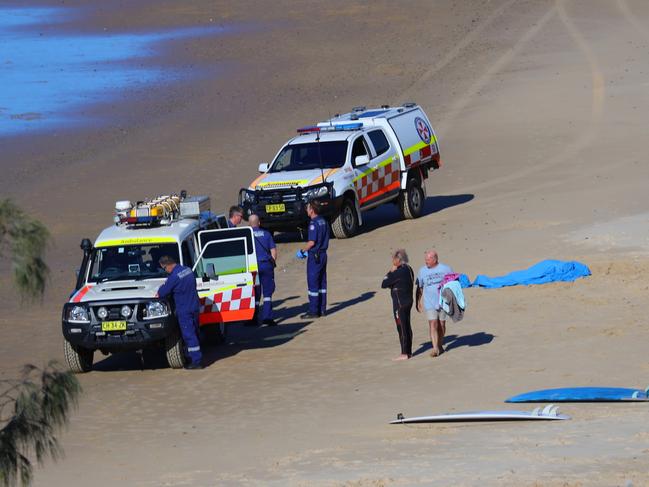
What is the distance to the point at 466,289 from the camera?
65.8 feet

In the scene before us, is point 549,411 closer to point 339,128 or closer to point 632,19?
point 339,128

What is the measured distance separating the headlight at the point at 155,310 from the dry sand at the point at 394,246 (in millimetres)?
801

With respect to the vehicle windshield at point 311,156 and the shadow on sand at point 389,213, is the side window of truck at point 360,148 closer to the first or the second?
the vehicle windshield at point 311,156

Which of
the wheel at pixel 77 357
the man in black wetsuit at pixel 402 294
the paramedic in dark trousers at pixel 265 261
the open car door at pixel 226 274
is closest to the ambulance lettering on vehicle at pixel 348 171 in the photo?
the paramedic in dark trousers at pixel 265 261

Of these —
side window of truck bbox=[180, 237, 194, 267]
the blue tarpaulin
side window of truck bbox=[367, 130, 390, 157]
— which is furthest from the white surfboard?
side window of truck bbox=[367, 130, 390, 157]

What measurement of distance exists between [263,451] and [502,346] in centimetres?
489

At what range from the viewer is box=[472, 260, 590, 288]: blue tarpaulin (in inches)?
782

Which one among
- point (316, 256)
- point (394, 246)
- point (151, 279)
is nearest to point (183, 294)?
point (151, 279)

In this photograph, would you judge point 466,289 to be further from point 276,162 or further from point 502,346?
point 276,162

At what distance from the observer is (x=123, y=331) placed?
15.8 m

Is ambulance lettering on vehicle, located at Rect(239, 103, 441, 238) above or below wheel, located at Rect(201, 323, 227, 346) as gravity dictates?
above

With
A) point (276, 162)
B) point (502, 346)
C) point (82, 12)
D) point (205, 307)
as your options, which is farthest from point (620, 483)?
point (82, 12)

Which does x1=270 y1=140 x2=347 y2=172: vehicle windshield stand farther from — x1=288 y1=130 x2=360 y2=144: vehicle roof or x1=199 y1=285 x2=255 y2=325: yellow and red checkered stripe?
x1=199 y1=285 x2=255 y2=325: yellow and red checkered stripe

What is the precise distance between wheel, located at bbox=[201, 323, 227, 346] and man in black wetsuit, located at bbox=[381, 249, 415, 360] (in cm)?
268
